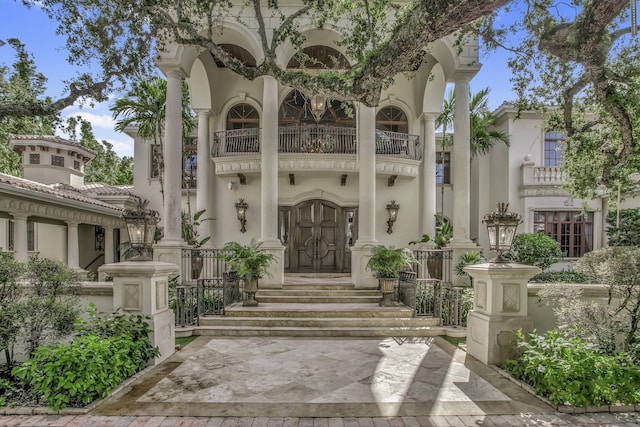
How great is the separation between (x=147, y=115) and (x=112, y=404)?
11.0m

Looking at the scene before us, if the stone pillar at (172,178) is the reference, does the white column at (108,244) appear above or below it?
below

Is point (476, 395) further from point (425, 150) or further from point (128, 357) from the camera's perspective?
point (425, 150)

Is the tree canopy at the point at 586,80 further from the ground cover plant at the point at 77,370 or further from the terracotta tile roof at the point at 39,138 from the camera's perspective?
the terracotta tile roof at the point at 39,138

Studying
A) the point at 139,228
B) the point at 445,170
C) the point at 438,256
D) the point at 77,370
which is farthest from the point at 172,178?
the point at 445,170

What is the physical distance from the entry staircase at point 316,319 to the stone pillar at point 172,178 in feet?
9.67

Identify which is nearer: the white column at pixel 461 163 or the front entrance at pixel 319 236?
the white column at pixel 461 163

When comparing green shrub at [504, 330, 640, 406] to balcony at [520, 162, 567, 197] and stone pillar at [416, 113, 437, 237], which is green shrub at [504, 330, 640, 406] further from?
balcony at [520, 162, 567, 197]

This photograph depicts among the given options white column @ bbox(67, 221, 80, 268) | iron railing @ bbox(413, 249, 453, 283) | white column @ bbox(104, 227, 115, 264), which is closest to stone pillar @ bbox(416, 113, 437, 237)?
iron railing @ bbox(413, 249, 453, 283)

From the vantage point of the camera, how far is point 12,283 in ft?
15.6

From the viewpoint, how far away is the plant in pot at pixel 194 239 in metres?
11.1

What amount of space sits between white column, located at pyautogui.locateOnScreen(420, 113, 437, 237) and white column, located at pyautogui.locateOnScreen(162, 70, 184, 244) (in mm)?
8775

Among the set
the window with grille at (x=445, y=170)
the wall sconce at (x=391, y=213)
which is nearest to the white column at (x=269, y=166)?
the wall sconce at (x=391, y=213)

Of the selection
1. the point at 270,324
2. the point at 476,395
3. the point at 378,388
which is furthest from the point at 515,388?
the point at 270,324

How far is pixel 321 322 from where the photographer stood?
788 centimetres
